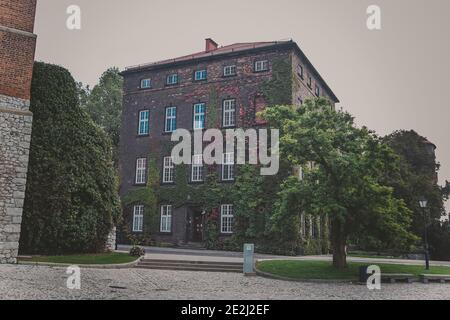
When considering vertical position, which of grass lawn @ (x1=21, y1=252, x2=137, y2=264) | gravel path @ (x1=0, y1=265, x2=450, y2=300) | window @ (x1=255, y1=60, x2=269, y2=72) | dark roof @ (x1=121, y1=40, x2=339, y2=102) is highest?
dark roof @ (x1=121, y1=40, x2=339, y2=102)

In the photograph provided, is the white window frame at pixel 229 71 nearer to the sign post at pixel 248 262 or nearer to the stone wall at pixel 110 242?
the stone wall at pixel 110 242

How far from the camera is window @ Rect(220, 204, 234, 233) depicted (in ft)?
85.4

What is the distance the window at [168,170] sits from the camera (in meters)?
28.8

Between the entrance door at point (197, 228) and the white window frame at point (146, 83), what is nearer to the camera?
the entrance door at point (197, 228)

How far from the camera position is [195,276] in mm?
14453

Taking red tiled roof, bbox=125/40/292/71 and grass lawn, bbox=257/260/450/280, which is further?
red tiled roof, bbox=125/40/292/71

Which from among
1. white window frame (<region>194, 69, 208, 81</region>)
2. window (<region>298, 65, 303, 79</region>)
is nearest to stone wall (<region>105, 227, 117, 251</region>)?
white window frame (<region>194, 69, 208, 81</region>)

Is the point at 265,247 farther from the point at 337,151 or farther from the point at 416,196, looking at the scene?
the point at 416,196

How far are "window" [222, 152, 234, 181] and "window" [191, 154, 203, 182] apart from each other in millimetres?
1629

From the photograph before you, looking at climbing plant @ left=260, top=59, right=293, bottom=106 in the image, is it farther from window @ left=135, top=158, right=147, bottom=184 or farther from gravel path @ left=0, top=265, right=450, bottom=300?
gravel path @ left=0, top=265, right=450, bottom=300

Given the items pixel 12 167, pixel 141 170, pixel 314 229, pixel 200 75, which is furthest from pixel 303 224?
pixel 12 167

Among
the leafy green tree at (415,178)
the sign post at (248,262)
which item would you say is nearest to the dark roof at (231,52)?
the leafy green tree at (415,178)

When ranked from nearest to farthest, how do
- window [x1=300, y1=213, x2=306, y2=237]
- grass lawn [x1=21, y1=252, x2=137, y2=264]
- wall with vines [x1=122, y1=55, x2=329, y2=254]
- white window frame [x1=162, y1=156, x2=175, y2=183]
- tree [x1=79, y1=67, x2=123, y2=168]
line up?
1. grass lawn [x1=21, y1=252, x2=137, y2=264]
2. wall with vines [x1=122, y1=55, x2=329, y2=254]
3. window [x1=300, y1=213, x2=306, y2=237]
4. white window frame [x1=162, y1=156, x2=175, y2=183]
5. tree [x1=79, y1=67, x2=123, y2=168]

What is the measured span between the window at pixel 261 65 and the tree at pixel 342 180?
10.9 m
